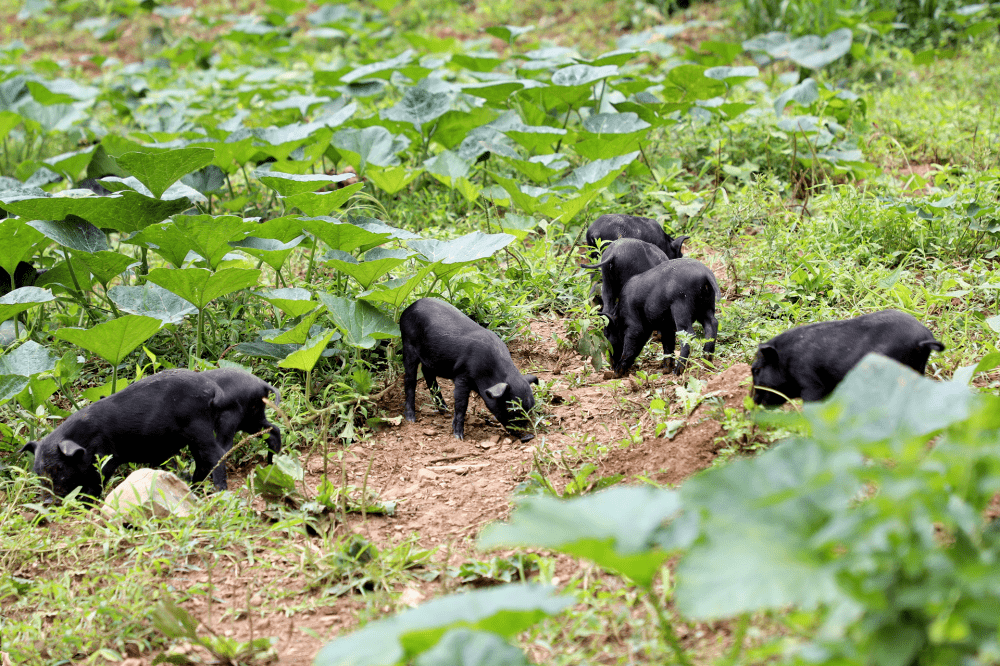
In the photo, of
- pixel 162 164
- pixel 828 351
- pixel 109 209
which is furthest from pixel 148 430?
pixel 828 351

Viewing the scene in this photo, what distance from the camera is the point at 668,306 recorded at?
4.02m

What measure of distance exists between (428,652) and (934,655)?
1008 millimetres

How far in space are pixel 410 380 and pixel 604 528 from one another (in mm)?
2614

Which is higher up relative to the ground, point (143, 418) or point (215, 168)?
point (215, 168)

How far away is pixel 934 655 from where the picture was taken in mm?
1661

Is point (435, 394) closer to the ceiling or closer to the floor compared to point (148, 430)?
closer to the floor

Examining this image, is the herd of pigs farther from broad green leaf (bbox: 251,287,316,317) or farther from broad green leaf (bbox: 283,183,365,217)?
broad green leaf (bbox: 283,183,365,217)

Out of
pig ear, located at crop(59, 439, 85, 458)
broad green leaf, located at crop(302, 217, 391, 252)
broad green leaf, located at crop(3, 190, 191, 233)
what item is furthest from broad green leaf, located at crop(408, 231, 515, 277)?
pig ear, located at crop(59, 439, 85, 458)

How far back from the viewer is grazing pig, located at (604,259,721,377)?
398 centimetres

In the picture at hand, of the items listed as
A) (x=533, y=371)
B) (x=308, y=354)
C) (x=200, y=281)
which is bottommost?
(x=533, y=371)

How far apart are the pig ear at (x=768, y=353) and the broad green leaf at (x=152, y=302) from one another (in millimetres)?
2727

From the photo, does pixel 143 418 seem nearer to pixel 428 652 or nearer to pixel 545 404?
pixel 545 404

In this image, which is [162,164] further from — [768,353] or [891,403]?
[891,403]

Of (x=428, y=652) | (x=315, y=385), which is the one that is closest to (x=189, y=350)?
(x=315, y=385)
